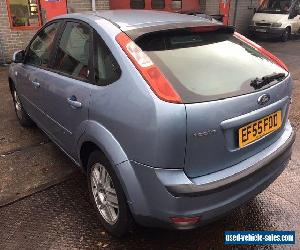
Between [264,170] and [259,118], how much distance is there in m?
0.39

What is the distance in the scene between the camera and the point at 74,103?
2.77m

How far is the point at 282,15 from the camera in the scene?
13781 mm

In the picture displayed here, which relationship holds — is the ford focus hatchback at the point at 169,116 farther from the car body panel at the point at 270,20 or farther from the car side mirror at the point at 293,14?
the car side mirror at the point at 293,14

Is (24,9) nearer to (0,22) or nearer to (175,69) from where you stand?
(0,22)

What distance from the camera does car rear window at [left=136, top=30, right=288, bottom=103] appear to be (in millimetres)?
2199

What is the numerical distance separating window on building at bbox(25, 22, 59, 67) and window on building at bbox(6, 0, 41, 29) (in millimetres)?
5305

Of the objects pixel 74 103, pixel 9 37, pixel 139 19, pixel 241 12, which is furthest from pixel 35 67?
pixel 241 12

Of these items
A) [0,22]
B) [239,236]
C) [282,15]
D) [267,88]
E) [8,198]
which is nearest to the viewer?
[267,88]

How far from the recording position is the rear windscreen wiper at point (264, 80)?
2.42 metres

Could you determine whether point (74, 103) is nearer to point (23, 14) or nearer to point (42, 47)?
point (42, 47)

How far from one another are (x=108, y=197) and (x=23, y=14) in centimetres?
758

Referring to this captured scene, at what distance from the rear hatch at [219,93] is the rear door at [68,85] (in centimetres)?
65

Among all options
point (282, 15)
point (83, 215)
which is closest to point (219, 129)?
point (83, 215)

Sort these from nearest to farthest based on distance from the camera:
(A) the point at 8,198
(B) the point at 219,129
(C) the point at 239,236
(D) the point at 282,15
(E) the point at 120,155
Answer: (B) the point at 219,129 → (E) the point at 120,155 → (C) the point at 239,236 → (A) the point at 8,198 → (D) the point at 282,15
